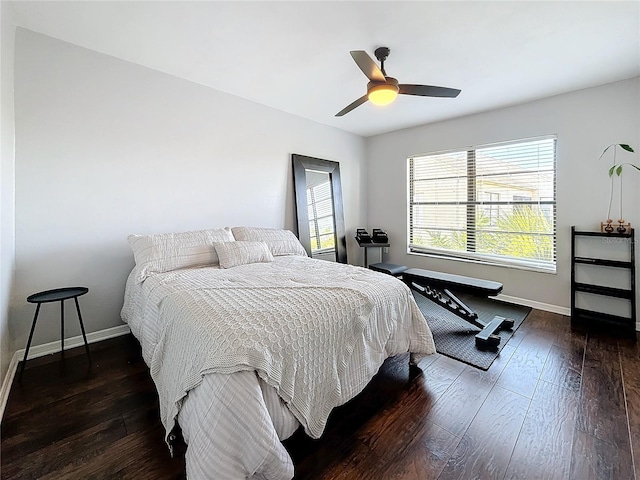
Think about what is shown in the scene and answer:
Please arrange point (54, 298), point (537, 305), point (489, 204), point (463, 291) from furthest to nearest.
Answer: point (489, 204) → point (537, 305) → point (463, 291) → point (54, 298)

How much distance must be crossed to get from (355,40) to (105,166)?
248 cm

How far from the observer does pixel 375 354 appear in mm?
1815

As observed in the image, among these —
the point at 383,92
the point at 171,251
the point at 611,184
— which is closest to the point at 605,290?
the point at 611,184

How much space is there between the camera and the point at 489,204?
155 inches

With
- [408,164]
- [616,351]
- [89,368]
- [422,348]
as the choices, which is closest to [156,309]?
[89,368]

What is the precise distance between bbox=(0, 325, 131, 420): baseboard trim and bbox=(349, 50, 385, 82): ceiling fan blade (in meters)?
3.13

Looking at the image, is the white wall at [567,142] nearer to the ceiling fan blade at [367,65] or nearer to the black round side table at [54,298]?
the ceiling fan blade at [367,65]

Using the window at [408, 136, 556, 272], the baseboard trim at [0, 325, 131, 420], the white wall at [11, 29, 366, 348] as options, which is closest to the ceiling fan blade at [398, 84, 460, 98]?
the window at [408, 136, 556, 272]

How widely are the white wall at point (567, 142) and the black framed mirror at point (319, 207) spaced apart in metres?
1.58

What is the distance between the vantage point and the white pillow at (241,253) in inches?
104

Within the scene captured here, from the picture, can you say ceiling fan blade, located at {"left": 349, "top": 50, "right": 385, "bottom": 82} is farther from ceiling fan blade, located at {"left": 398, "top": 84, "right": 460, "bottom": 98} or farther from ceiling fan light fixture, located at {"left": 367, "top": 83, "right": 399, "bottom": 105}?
ceiling fan blade, located at {"left": 398, "top": 84, "right": 460, "bottom": 98}

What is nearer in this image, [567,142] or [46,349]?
[46,349]

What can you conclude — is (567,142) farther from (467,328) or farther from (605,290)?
(467,328)

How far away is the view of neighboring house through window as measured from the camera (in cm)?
424
